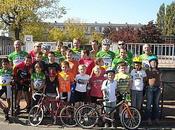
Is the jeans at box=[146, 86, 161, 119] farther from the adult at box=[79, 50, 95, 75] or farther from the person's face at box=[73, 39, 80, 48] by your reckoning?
the person's face at box=[73, 39, 80, 48]

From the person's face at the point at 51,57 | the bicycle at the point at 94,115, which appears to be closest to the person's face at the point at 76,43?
the person's face at the point at 51,57

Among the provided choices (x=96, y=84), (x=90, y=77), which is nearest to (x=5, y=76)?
(x=90, y=77)

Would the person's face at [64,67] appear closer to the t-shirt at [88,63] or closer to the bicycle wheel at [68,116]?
the t-shirt at [88,63]

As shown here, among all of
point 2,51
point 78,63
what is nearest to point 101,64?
point 78,63

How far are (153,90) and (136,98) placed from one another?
50 cm

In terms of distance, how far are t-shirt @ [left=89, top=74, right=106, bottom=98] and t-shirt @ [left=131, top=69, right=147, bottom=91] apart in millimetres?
790

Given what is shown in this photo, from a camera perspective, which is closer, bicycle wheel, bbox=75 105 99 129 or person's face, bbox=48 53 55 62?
bicycle wheel, bbox=75 105 99 129

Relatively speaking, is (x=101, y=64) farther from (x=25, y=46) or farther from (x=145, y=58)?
(x=25, y=46)

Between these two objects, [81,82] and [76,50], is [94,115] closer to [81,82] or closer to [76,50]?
[81,82]

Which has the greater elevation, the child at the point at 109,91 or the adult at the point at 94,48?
the adult at the point at 94,48

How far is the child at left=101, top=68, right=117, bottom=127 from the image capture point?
10.9 m

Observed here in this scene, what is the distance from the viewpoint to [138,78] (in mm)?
11156

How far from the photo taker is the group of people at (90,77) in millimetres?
11117

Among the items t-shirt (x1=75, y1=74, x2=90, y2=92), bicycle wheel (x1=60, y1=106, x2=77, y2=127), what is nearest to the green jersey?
t-shirt (x1=75, y1=74, x2=90, y2=92)
